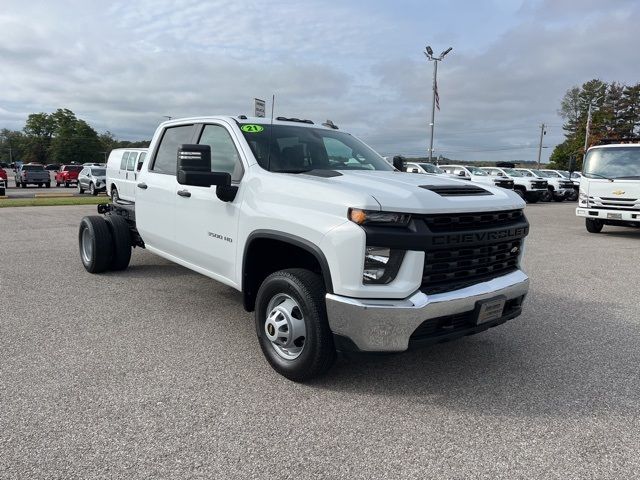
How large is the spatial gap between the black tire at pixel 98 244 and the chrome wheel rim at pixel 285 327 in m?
3.64

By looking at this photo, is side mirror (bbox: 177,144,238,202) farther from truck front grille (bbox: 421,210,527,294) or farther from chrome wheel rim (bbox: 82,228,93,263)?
chrome wheel rim (bbox: 82,228,93,263)

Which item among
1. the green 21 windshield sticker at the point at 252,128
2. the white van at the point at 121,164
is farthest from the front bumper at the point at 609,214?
the white van at the point at 121,164

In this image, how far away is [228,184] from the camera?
392 centimetres

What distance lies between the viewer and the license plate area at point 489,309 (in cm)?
331

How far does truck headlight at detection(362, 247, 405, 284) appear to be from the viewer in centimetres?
302

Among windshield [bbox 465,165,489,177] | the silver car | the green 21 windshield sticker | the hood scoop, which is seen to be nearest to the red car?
the silver car

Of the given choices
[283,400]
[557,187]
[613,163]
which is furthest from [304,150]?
[557,187]

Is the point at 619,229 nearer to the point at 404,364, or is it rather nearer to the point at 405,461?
the point at 404,364

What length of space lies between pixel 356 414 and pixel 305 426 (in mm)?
353

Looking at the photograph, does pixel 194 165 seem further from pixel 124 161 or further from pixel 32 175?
pixel 32 175

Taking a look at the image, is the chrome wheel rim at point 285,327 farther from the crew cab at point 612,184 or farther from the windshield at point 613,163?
the windshield at point 613,163

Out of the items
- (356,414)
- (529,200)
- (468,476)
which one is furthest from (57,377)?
(529,200)

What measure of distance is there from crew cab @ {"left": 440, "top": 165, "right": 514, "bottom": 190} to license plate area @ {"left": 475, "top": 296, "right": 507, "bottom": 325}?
67.2 ft

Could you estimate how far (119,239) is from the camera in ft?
21.3
